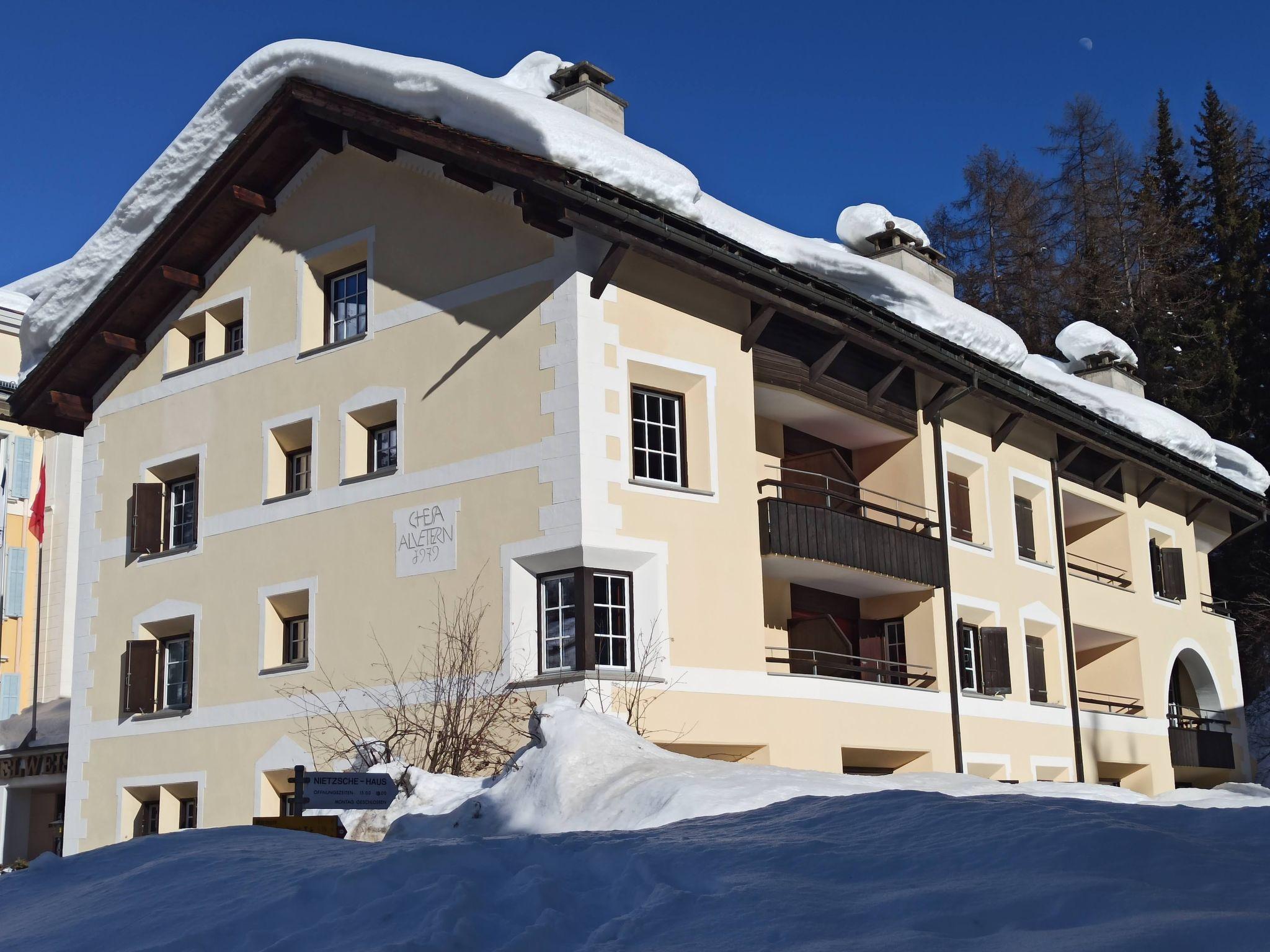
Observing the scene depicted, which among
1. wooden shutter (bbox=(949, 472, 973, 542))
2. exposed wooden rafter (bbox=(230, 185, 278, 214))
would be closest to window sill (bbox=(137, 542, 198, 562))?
exposed wooden rafter (bbox=(230, 185, 278, 214))

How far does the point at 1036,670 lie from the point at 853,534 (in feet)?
19.6

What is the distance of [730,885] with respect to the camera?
5.47 m

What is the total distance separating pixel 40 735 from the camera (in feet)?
80.6

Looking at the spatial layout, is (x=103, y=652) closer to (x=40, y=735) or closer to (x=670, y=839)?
(x=40, y=735)

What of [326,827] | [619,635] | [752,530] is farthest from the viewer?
[752,530]

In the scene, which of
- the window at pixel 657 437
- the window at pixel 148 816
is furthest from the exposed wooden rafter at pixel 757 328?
the window at pixel 148 816

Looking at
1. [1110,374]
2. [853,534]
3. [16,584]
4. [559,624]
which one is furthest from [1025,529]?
[16,584]

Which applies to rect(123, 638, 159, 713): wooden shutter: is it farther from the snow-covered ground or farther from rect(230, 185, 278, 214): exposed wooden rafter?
the snow-covered ground

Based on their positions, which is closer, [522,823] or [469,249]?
[522,823]

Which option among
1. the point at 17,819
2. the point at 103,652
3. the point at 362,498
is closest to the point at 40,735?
the point at 17,819

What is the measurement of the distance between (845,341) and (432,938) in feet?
45.3

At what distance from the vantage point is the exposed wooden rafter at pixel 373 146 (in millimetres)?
17609

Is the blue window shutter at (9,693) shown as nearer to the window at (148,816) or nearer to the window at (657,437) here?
the window at (148,816)

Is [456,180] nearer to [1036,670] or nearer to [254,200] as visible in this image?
[254,200]
